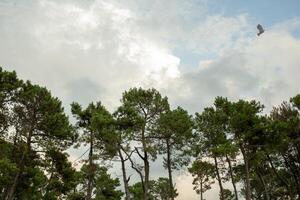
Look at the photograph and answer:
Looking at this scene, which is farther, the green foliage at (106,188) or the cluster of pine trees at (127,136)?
the green foliage at (106,188)

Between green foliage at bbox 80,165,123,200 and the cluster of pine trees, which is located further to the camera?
green foliage at bbox 80,165,123,200

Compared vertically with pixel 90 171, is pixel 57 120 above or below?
above

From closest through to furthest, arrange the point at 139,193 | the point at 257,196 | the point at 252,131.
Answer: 1. the point at 252,131
2. the point at 257,196
3. the point at 139,193

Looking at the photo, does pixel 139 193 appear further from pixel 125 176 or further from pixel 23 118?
pixel 23 118

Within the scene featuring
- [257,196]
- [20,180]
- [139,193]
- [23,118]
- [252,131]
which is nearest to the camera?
[23,118]

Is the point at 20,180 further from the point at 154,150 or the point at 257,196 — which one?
the point at 257,196

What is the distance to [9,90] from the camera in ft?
86.6

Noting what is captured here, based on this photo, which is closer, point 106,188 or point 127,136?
point 127,136

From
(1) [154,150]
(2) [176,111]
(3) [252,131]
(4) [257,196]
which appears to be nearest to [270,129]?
(3) [252,131]

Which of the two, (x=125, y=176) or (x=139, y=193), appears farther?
(x=139, y=193)

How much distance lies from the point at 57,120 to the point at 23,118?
2389mm

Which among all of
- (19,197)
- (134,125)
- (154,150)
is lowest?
(19,197)

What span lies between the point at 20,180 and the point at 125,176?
8414 mm

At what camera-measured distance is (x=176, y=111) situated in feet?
99.3
